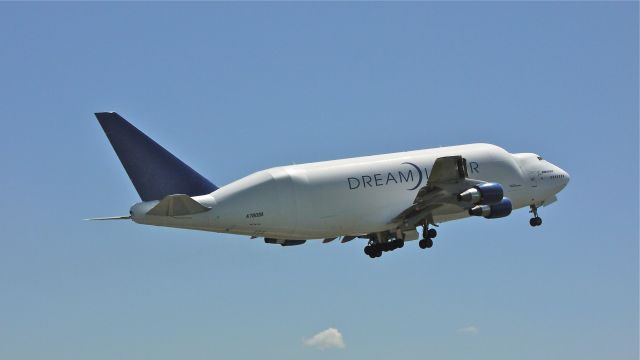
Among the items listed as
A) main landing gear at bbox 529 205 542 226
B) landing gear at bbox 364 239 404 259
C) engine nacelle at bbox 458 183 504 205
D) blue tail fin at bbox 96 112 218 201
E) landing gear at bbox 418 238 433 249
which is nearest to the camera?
blue tail fin at bbox 96 112 218 201

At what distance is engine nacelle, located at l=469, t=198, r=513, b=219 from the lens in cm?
7156

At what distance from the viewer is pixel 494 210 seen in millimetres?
71938

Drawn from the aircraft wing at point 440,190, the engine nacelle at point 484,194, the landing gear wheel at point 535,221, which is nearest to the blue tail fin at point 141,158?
the aircraft wing at point 440,190

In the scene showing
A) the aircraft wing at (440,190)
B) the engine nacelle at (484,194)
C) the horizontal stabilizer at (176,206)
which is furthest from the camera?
the engine nacelle at (484,194)

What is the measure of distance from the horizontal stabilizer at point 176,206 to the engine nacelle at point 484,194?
14438mm

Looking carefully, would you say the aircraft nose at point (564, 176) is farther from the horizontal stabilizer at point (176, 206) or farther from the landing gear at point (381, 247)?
the horizontal stabilizer at point (176, 206)

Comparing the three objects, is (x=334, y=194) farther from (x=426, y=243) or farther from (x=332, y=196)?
(x=426, y=243)

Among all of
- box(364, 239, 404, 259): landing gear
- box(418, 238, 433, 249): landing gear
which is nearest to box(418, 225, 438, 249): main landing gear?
box(418, 238, 433, 249): landing gear

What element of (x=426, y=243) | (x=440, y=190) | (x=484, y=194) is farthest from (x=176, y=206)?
(x=484, y=194)

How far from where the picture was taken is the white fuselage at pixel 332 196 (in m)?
67.1

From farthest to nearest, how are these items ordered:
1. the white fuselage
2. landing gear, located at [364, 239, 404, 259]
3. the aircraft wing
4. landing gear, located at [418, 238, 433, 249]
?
1. landing gear, located at [364, 239, 404, 259]
2. landing gear, located at [418, 238, 433, 249]
3. the aircraft wing
4. the white fuselage

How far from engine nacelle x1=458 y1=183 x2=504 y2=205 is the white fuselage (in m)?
2.42

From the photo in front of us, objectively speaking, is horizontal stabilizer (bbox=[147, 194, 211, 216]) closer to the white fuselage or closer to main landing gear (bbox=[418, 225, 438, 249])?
the white fuselage

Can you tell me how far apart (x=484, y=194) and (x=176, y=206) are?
16631 mm
